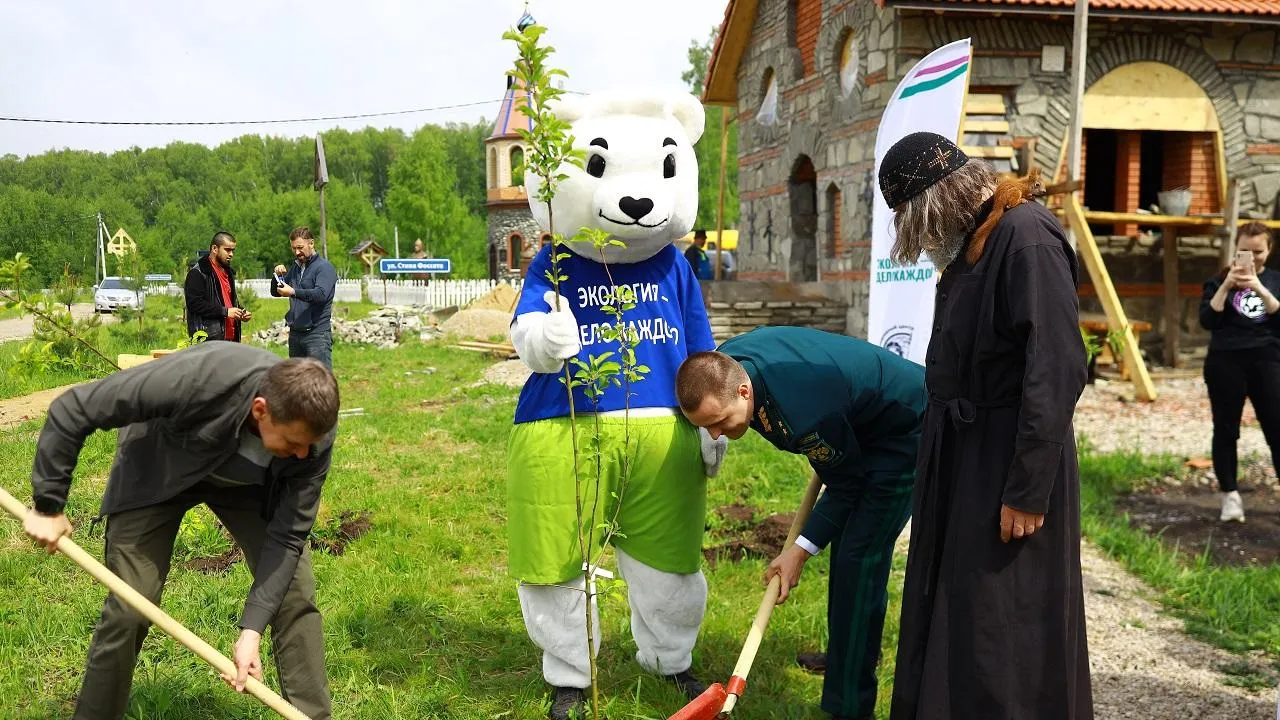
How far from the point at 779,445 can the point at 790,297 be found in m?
9.74

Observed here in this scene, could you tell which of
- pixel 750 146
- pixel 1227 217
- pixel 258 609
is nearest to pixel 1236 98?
pixel 1227 217

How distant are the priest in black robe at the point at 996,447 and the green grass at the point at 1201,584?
2.23m

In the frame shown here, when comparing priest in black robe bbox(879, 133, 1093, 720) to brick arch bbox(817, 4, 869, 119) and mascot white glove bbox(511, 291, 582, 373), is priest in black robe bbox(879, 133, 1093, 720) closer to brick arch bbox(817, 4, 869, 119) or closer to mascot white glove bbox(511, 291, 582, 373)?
mascot white glove bbox(511, 291, 582, 373)

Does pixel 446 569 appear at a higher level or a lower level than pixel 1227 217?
lower

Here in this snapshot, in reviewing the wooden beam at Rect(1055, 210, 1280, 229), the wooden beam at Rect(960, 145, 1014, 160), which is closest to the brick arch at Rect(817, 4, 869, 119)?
the wooden beam at Rect(960, 145, 1014, 160)

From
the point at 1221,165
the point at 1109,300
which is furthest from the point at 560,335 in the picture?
the point at 1221,165

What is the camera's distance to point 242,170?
4284 centimetres

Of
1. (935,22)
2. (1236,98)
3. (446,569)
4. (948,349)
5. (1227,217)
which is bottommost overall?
(446,569)

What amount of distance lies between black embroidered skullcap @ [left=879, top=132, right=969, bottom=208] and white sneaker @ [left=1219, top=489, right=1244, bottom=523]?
4.56 meters

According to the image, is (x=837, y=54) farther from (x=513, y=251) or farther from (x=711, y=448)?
(x=513, y=251)

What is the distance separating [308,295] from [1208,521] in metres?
7.26

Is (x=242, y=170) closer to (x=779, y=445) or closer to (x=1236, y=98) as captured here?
(x=1236, y=98)

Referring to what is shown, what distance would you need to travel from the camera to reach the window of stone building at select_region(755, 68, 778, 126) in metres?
15.2

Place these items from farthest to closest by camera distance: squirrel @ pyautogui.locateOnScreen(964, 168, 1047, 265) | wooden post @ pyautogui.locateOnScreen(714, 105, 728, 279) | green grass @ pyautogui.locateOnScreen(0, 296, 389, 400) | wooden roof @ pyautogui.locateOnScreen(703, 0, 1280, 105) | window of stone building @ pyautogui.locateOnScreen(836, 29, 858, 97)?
wooden post @ pyautogui.locateOnScreen(714, 105, 728, 279)
window of stone building @ pyautogui.locateOnScreen(836, 29, 858, 97)
green grass @ pyautogui.locateOnScreen(0, 296, 389, 400)
wooden roof @ pyautogui.locateOnScreen(703, 0, 1280, 105)
squirrel @ pyautogui.locateOnScreen(964, 168, 1047, 265)
